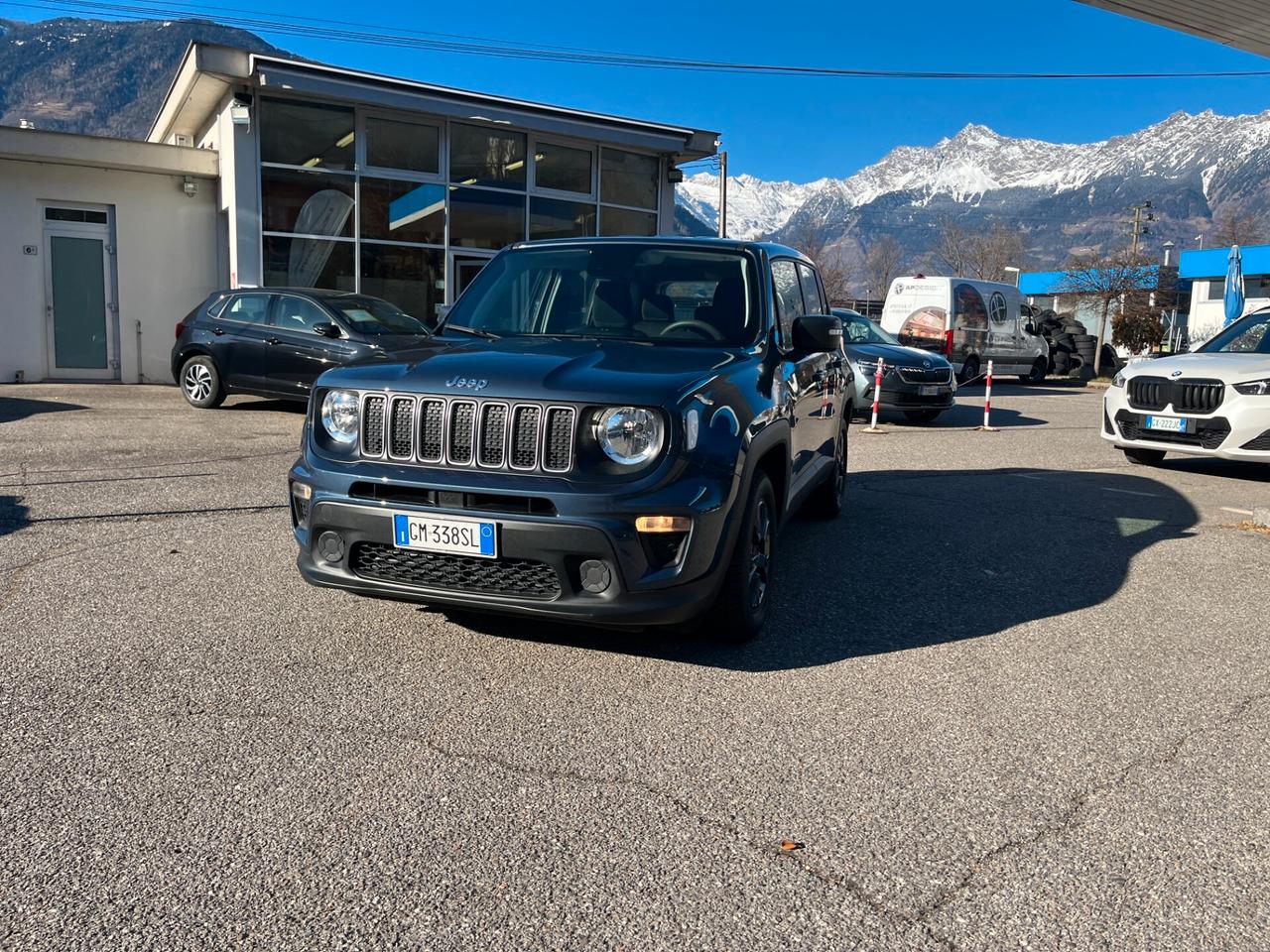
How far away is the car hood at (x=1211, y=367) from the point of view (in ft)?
30.2

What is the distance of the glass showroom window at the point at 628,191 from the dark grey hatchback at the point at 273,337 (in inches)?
307

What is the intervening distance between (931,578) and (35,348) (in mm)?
15978

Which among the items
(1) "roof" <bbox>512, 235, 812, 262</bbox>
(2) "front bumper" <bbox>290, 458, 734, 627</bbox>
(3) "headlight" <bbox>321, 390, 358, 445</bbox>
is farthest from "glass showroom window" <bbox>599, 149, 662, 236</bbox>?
(2) "front bumper" <bbox>290, 458, 734, 627</bbox>

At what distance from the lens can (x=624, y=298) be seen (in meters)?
5.18

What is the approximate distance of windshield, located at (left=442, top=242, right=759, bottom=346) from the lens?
502cm

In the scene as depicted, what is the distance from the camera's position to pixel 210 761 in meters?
3.26

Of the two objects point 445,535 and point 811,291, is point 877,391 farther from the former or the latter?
point 445,535

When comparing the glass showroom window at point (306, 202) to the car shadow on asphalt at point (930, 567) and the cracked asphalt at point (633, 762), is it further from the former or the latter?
the cracked asphalt at point (633, 762)

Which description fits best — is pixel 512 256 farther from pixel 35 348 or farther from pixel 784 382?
pixel 35 348

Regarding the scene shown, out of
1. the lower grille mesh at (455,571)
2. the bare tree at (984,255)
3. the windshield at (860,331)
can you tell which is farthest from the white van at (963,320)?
the bare tree at (984,255)

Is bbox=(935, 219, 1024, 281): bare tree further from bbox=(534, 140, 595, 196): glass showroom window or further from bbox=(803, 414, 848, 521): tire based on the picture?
bbox=(803, 414, 848, 521): tire

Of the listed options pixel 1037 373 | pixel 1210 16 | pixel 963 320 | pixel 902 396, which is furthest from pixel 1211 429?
pixel 1037 373

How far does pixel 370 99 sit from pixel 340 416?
13.9 m

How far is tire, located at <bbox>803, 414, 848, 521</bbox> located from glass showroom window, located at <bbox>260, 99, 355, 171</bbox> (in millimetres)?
12210
